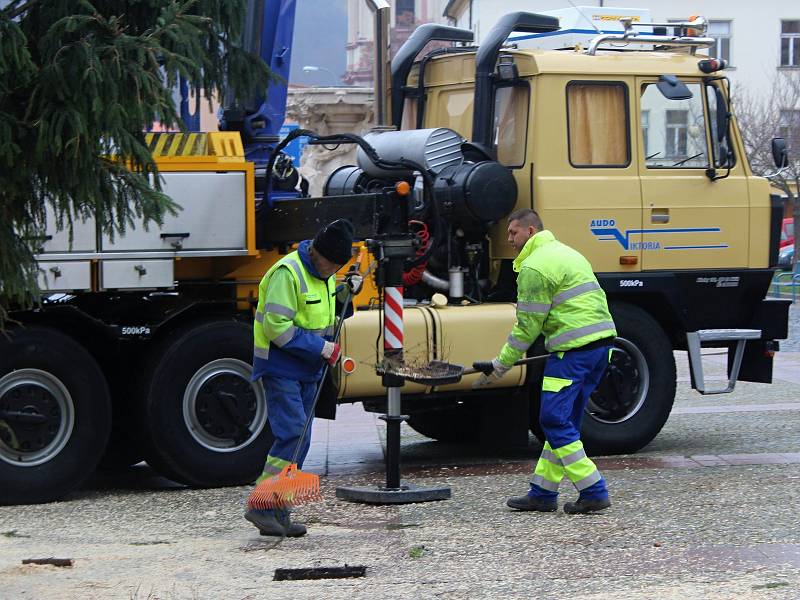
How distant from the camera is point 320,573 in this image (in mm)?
6520

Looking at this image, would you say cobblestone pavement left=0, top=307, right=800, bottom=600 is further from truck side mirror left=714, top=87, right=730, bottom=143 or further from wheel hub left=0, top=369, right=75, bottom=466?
truck side mirror left=714, top=87, right=730, bottom=143

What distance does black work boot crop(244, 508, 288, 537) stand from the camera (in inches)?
284

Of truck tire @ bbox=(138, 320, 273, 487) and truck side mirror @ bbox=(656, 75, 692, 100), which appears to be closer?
truck tire @ bbox=(138, 320, 273, 487)

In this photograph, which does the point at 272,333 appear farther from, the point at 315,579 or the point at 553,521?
the point at 553,521

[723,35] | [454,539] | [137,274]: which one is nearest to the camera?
[454,539]

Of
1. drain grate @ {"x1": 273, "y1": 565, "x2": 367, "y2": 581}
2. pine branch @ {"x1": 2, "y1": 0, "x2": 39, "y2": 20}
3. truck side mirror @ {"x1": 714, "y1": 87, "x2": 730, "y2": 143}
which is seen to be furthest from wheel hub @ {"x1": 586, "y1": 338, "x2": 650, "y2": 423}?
pine branch @ {"x1": 2, "y1": 0, "x2": 39, "y2": 20}

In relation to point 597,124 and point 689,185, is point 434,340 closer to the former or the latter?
point 597,124

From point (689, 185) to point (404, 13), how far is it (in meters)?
A: 71.5

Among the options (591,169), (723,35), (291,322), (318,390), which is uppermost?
(723,35)

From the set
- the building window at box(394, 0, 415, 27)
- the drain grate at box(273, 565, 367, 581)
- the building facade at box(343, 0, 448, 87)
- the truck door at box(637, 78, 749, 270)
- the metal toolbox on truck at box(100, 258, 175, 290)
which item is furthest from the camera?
the building window at box(394, 0, 415, 27)

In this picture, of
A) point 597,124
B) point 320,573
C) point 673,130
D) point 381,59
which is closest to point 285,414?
point 320,573

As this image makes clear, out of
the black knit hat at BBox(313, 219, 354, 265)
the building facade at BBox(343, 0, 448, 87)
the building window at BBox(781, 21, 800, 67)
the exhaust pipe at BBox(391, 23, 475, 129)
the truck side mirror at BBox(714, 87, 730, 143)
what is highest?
the building facade at BBox(343, 0, 448, 87)

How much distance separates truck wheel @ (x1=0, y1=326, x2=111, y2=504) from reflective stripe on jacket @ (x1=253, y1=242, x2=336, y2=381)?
1596 mm

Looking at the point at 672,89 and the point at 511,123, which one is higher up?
the point at 672,89
